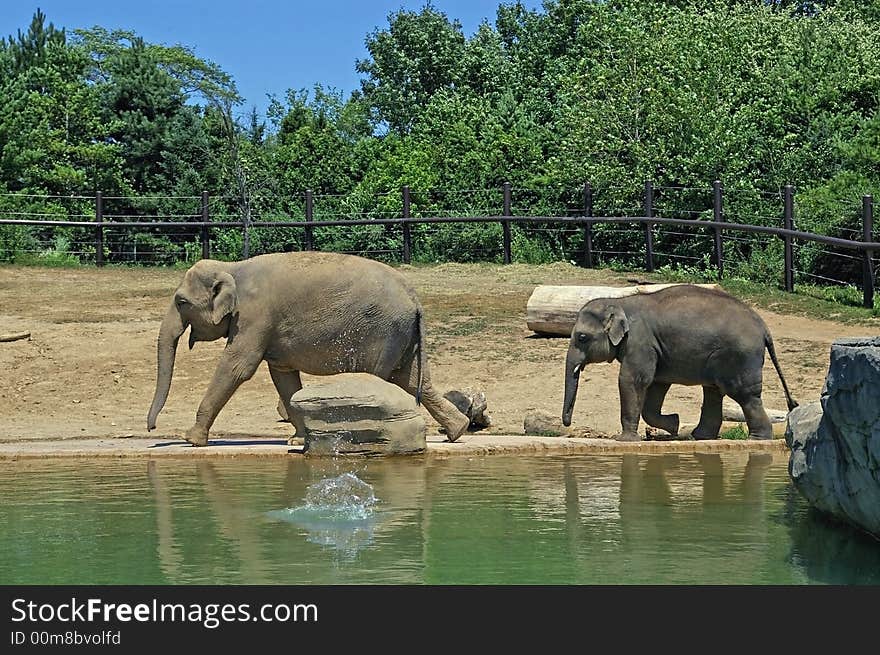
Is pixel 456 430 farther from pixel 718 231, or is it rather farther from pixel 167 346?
pixel 718 231

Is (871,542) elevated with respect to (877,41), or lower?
lower

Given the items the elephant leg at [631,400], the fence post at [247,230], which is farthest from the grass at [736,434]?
the fence post at [247,230]

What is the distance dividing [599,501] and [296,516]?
2.01 metres

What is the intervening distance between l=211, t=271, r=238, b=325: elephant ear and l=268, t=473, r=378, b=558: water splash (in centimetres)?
257

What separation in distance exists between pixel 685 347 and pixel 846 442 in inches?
190

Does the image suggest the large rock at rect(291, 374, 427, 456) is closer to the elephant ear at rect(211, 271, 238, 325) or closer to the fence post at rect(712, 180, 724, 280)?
the elephant ear at rect(211, 271, 238, 325)

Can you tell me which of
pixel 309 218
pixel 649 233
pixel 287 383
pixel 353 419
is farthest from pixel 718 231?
pixel 353 419

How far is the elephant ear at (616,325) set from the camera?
13773mm

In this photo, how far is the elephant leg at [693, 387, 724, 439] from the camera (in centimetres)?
1395
